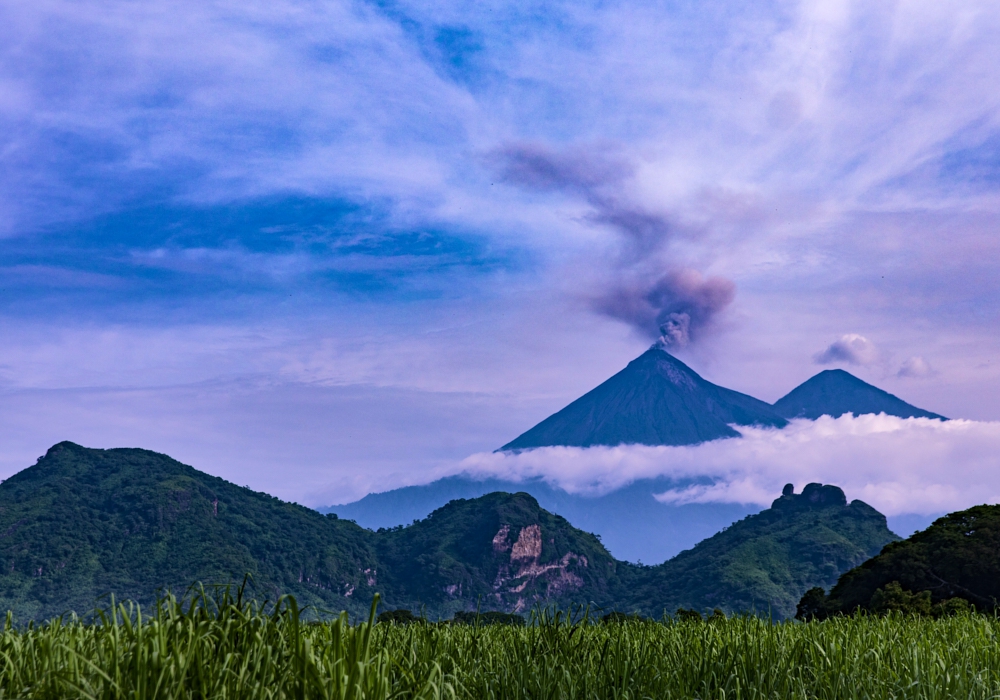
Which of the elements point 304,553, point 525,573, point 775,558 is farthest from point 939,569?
point 525,573

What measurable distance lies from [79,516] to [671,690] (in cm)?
17754

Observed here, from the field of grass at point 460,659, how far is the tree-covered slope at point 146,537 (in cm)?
13390

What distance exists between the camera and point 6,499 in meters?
164

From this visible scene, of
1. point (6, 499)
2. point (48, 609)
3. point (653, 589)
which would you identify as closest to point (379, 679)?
point (48, 609)

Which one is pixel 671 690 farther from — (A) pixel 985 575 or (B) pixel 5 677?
(A) pixel 985 575

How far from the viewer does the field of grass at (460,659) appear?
5133 mm

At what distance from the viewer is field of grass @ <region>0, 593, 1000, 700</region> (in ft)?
16.8

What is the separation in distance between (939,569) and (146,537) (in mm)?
152405

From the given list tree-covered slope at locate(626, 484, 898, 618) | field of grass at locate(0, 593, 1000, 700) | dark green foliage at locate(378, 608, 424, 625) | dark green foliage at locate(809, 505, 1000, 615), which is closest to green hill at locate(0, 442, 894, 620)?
tree-covered slope at locate(626, 484, 898, 618)

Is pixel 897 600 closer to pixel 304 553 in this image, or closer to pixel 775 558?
pixel 775 558

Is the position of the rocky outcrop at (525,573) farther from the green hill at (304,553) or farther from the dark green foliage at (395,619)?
the dark green foliage at (395,619)

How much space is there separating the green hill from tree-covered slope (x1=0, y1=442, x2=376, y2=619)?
12.5 inches

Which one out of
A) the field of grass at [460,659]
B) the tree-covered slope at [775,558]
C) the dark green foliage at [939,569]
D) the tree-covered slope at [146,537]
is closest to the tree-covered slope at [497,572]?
the tree-covered slope at [146,537]

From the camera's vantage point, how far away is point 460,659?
808 cm
